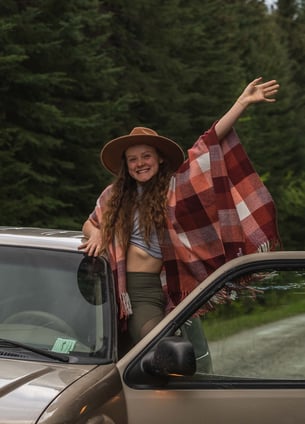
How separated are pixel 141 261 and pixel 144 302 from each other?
0.67 ft

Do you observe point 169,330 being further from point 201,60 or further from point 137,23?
point 201,60

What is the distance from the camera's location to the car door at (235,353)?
10.6 feet

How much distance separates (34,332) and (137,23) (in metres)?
22.6

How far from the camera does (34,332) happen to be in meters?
3.64

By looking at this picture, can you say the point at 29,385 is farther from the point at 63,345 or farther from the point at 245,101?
the point at 245,101

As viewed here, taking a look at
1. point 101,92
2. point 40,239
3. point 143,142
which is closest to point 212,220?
point 143,142

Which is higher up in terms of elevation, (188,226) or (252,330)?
(188,226)


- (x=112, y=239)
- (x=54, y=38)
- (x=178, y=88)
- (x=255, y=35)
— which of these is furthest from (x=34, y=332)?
(x=255, y=35)

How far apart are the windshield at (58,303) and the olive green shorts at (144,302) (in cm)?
14

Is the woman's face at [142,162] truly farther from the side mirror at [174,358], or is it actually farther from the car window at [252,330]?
the side mirror at [174,358]

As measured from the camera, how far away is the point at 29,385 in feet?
9.73

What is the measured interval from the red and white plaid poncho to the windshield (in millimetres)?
113

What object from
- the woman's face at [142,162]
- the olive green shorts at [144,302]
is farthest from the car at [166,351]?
the woman's face at [142,162]

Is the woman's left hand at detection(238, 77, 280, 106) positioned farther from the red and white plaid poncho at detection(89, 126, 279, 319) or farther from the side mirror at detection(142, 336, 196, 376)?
the side mirror at detection(142, 336, 196, 376)
